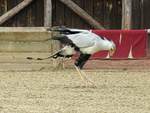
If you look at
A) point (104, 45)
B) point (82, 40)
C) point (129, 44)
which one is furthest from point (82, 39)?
point (129, 44)

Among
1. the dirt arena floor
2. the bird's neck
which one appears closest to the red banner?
the dirt arena floor

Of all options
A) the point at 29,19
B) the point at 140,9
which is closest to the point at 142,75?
the point at 140,9

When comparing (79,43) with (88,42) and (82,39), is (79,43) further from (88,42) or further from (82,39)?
(88,42)

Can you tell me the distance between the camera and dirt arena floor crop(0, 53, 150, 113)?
11031 mm

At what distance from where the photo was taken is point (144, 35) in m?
19.8

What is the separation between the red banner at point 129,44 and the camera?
1970cm

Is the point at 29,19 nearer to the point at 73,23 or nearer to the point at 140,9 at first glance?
the point at 73,23

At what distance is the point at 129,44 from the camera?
1984 centimetres

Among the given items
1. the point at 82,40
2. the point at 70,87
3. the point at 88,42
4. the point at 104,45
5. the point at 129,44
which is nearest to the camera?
the point at 82,40

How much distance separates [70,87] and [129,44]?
5.95 m

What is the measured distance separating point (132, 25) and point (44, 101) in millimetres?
9893

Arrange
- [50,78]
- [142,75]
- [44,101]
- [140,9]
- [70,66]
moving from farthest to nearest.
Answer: [140,9] < [70,66] < [142,75] < [50,78] < [44,101]

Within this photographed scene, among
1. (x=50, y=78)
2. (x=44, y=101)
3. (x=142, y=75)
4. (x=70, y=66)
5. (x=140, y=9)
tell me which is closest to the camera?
(x=44, y=101)

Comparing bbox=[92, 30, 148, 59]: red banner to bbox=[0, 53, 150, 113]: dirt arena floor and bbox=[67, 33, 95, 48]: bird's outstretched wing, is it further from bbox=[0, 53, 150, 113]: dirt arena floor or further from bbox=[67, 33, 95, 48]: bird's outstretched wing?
bbox=[67, 33, 95, 48]: bird's outstretched wing
